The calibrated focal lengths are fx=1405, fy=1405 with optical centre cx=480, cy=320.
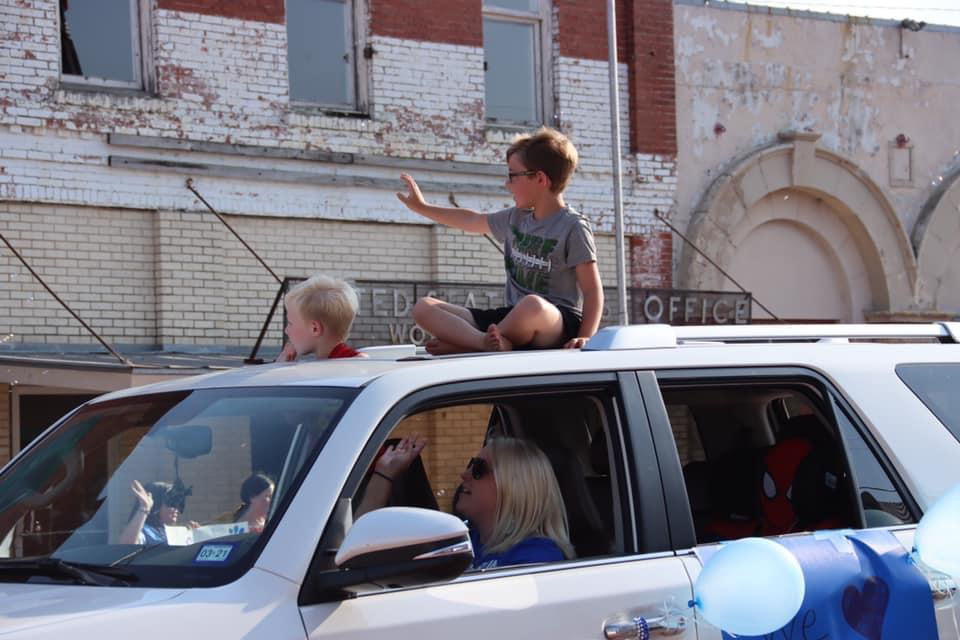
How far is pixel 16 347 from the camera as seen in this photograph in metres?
10.9

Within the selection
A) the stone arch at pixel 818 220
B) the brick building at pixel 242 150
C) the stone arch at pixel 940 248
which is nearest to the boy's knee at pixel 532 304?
the brick building at pixel 242 150

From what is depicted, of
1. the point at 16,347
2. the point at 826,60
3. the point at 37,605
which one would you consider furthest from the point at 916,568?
the point at 826,60

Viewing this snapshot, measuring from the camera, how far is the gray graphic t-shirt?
5.12m

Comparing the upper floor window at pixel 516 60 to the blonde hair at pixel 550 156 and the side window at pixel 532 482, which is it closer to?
the blonde hair at pixel 550 156

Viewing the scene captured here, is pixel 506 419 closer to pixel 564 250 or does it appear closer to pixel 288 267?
pixel 564 250

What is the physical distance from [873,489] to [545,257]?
161 cm

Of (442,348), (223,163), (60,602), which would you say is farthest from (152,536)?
(223,163)

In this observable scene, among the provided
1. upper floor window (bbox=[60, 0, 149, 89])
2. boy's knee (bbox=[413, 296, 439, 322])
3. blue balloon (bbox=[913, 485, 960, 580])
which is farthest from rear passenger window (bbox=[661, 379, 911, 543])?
upper floor window (bbox=[60, 0, 149, 89])

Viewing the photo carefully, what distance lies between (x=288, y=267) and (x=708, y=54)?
216 inches

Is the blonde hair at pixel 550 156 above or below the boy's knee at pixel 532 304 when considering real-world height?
above

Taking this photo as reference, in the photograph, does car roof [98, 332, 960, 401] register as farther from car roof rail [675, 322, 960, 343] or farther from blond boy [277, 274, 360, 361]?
blond boy [277, 274, 360, 361]

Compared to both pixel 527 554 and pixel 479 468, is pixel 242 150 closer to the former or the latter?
pixel 479 468

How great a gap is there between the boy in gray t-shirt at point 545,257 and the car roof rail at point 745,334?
55 cm

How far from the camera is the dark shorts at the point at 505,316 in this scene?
15.6 ft
